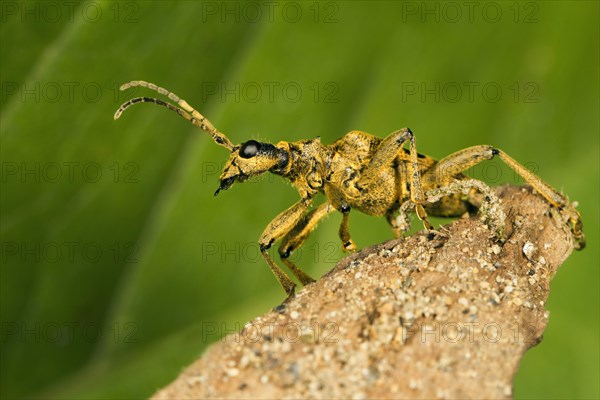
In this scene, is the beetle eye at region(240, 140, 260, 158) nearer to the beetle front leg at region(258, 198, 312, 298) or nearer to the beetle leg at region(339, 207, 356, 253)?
the beetle front leg at region(258, 198, 312, 298)

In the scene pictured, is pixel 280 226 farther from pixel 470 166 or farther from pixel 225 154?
pixel 470 166

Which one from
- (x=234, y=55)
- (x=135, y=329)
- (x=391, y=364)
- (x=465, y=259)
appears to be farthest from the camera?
(x=135, y=329)

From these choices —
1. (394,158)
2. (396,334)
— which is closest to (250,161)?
(394,158)

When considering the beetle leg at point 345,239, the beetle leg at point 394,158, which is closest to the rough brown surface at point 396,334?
the beetle leg at point 394,158

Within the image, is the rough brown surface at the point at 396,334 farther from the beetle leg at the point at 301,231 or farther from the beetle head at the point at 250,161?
the beetle leg at the point at 301,231

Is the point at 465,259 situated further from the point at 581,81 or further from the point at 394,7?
the point at 581,81

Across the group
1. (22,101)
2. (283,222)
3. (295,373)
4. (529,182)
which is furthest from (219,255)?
(295,373)

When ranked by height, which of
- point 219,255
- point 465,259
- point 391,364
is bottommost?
point 391,364

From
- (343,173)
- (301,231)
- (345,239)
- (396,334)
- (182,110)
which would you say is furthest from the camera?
(301,231)
